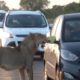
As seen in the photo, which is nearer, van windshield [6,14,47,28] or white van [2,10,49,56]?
white van [2,10,49,56]

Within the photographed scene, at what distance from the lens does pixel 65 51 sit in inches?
417

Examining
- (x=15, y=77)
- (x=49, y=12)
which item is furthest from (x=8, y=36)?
(x=49, y=12)

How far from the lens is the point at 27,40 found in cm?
1211

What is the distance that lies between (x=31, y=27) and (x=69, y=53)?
9.82 metres

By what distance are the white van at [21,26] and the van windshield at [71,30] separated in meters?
7.30

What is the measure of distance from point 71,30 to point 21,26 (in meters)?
8.76

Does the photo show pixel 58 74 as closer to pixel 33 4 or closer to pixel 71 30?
pixel 71 30

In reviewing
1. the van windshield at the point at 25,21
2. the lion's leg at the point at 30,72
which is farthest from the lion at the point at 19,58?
the van windshield at the point at 25,21

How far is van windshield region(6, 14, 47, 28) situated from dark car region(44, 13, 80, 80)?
311 inches

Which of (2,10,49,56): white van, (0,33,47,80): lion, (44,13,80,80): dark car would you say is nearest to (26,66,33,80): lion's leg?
(0,33,47,80): lion

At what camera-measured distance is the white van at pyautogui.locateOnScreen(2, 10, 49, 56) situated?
63.8 ft

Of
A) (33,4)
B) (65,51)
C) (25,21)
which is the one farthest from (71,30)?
(33,4)

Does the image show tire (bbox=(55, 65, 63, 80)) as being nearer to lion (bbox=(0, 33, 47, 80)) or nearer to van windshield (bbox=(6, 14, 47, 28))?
lion (bbox=(0, 33, 47, 80))

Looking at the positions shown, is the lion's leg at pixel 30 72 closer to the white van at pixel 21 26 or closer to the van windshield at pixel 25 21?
the white van at pixel 21 26
